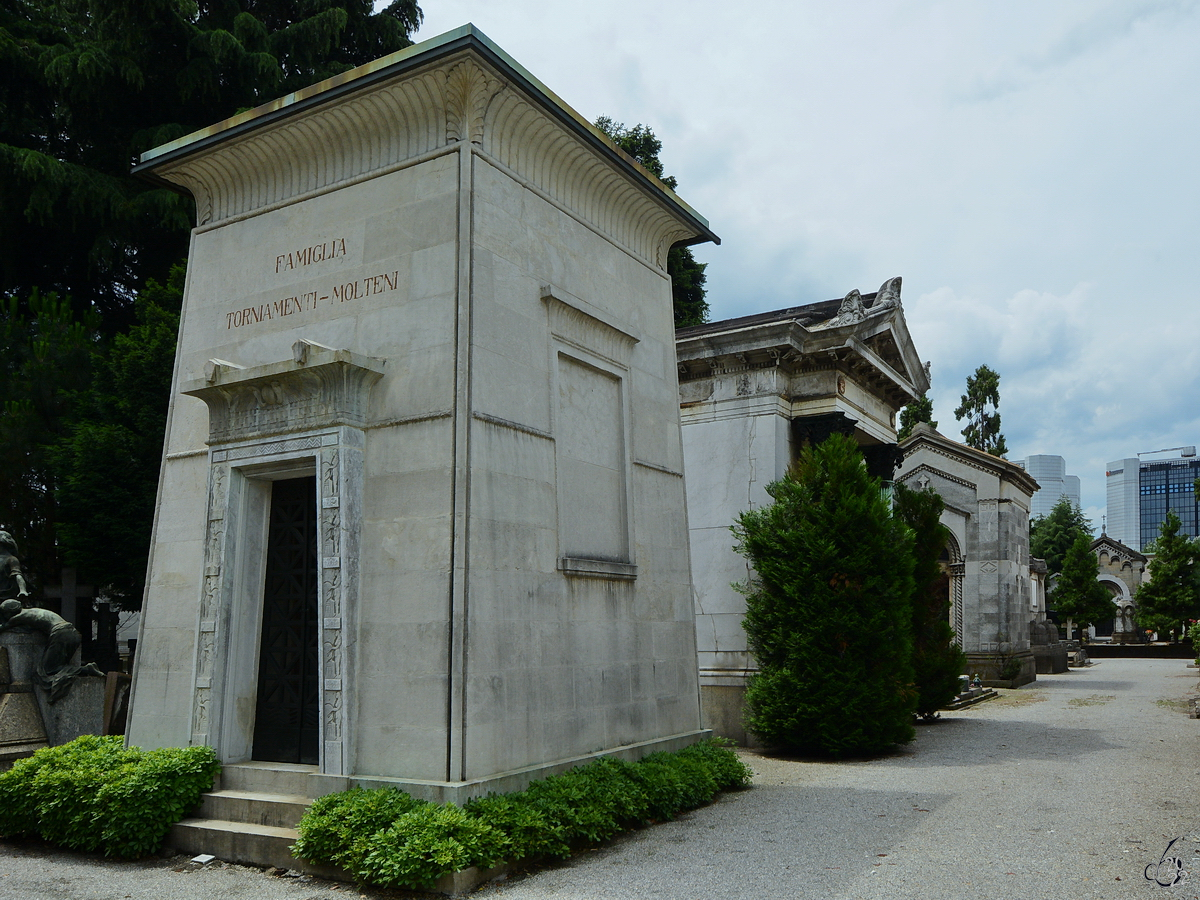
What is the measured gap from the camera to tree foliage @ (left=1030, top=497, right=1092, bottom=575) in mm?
64625

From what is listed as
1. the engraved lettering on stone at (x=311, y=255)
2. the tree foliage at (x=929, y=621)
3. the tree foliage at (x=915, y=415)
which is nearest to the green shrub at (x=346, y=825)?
the engraved lettering on stone at (x=311, y=255)

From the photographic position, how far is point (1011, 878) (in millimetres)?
6758

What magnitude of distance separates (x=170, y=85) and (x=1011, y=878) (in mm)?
23614

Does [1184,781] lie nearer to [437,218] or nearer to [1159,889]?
[1159,889]

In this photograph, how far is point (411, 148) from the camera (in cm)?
905

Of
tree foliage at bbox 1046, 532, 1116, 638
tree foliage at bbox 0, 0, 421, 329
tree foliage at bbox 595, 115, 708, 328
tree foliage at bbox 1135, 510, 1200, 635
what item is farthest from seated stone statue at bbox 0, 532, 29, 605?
tree foliage at bbox 1135, 510, 1200, 635

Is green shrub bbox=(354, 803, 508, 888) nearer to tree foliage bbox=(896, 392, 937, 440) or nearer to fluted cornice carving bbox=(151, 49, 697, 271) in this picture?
fluted cornice carving bbox=(151, 49, 697, 271)

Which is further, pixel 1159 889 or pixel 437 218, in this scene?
pixel 437 218

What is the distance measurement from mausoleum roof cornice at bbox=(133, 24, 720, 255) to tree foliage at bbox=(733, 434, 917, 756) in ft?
18.6

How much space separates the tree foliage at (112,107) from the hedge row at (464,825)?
16.9 m

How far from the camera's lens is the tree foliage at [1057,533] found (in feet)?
212

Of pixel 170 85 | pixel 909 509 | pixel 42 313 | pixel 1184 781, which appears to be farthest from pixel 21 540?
pixel 1184 781

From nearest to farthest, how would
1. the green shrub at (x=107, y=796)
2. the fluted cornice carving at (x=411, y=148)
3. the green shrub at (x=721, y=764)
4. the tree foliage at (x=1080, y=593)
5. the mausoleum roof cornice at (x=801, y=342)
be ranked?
the green shrub at (x=107, y=796) → the fluted cornice carving at (x=411, y=148) → the green shrub at (x=721, y=764) → the mausoleum roof cornice at (x=801, y=342) → the tree foliage at (x=1080, y=593)

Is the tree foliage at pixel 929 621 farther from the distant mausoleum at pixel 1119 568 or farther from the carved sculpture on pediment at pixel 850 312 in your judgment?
the distant mausoleum at pixel 1119 568
